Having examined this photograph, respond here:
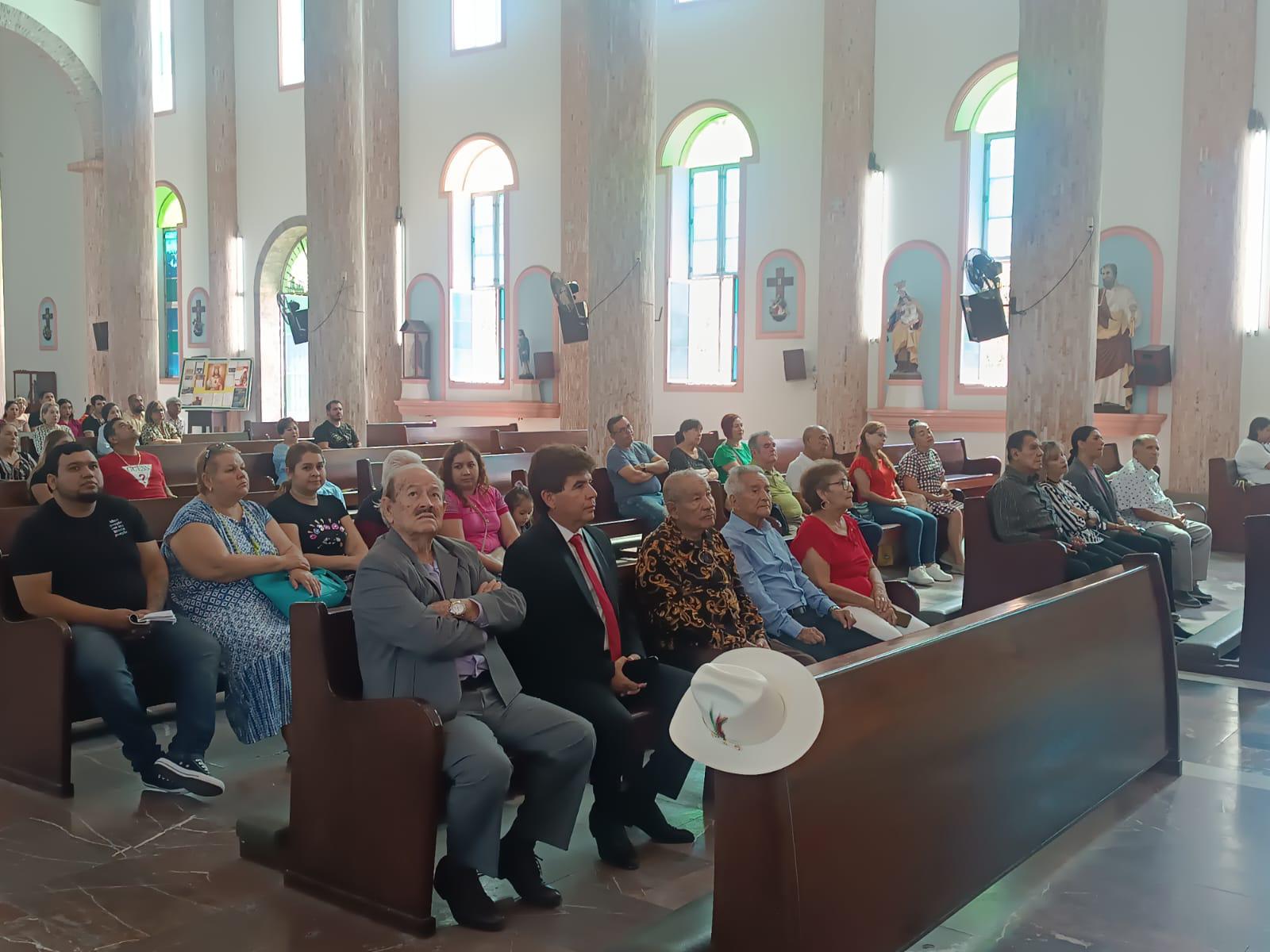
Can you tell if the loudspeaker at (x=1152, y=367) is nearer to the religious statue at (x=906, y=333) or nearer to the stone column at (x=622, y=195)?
the religious statue at (x=906, y=333)

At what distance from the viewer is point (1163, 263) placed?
39.3 ft

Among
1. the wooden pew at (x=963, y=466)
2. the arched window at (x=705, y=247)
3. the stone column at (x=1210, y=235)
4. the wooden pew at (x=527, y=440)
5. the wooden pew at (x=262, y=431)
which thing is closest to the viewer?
the wooden pew at (x=963, y=466)

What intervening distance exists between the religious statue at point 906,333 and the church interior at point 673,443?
62 millimetres

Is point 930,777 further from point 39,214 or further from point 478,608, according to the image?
point 39,214

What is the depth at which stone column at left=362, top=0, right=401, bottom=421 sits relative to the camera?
683 inches

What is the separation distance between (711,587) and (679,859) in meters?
0.86

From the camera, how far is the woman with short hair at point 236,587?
409 centimetres

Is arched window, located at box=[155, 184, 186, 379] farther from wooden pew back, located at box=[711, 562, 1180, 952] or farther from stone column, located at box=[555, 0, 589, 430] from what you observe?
wooden pew back, located at box=[711, 562, 1180, 952]

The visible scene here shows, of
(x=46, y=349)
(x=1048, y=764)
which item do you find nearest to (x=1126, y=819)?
(x=1048, y=764)

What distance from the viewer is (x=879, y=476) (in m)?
8.12

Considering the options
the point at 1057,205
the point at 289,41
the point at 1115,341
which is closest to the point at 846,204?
the point at 1115,341

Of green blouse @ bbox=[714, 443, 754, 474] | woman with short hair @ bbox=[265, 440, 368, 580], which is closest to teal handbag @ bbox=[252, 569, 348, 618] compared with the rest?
woman with short hair @ bbox=[265, 440, 368, 580]

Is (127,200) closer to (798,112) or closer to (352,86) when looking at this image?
(352,86)

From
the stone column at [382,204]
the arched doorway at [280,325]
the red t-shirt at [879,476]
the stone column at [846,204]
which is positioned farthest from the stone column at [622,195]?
the arched doorway at [280,325]
